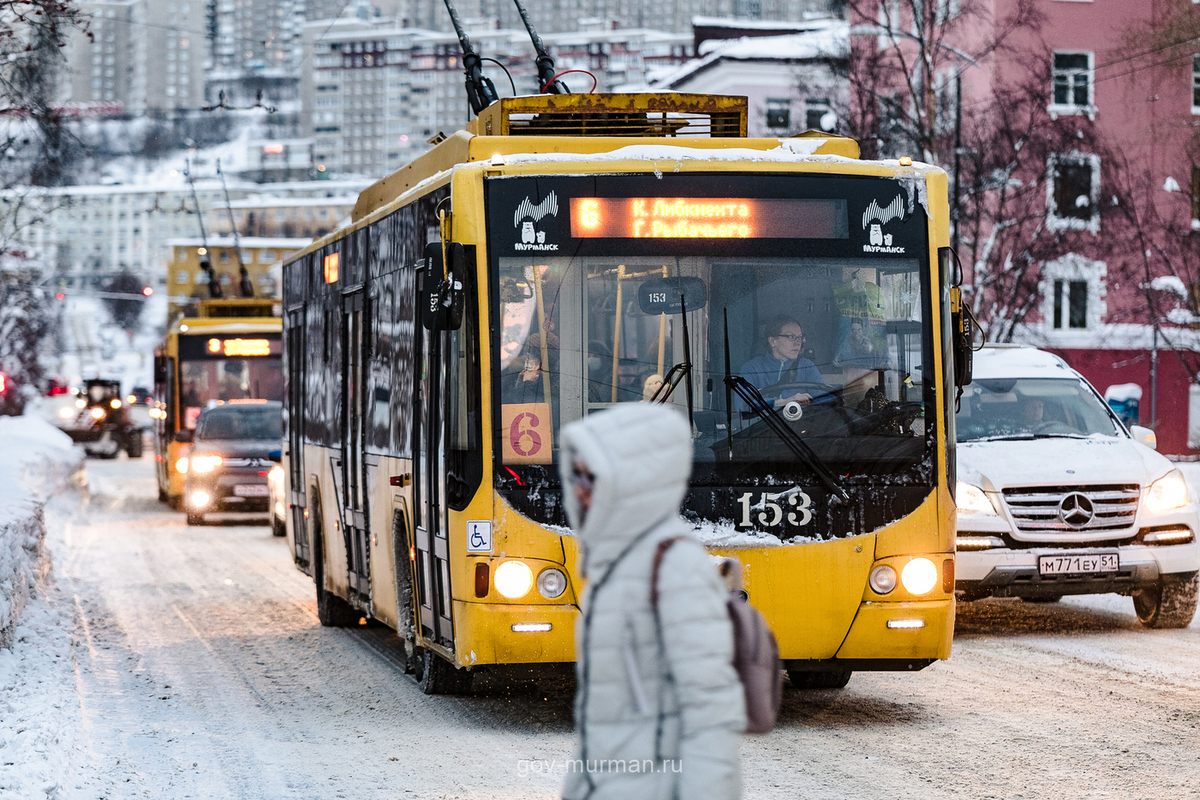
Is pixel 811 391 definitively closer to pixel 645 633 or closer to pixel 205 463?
pixel 645 633

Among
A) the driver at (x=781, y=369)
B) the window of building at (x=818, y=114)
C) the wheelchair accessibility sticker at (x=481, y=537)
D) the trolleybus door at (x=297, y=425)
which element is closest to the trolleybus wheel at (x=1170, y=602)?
the driver at (x=781, y=369)

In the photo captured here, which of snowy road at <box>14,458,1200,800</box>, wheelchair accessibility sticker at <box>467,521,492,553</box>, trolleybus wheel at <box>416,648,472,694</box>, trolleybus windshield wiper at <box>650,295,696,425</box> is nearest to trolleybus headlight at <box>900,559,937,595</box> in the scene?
snowy road at <box>14,458,1200,800</box>

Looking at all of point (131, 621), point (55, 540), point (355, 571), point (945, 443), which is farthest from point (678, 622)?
point (55, 540)

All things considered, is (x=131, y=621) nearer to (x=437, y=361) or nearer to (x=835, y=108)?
(x=437, y=361)

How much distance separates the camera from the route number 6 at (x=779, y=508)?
341 inches

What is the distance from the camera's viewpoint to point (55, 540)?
23344mm

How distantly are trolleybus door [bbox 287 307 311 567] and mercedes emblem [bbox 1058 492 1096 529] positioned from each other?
549 centimetres

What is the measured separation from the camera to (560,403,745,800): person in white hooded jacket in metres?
3.70

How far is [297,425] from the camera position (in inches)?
579

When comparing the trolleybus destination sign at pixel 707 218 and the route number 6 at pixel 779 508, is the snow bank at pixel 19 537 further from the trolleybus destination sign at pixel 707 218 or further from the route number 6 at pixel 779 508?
the route number 6 at pixel 779 508

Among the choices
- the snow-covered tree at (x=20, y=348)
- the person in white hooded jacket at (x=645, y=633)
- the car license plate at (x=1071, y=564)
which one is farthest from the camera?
the snow-covered tree at (x=20, y=348)

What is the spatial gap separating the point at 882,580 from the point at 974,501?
13.1ft

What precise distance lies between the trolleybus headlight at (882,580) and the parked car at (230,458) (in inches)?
731

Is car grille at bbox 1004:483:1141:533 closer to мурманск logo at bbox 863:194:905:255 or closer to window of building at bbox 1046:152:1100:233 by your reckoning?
мурманск logo at bbox 863:194:905:255
